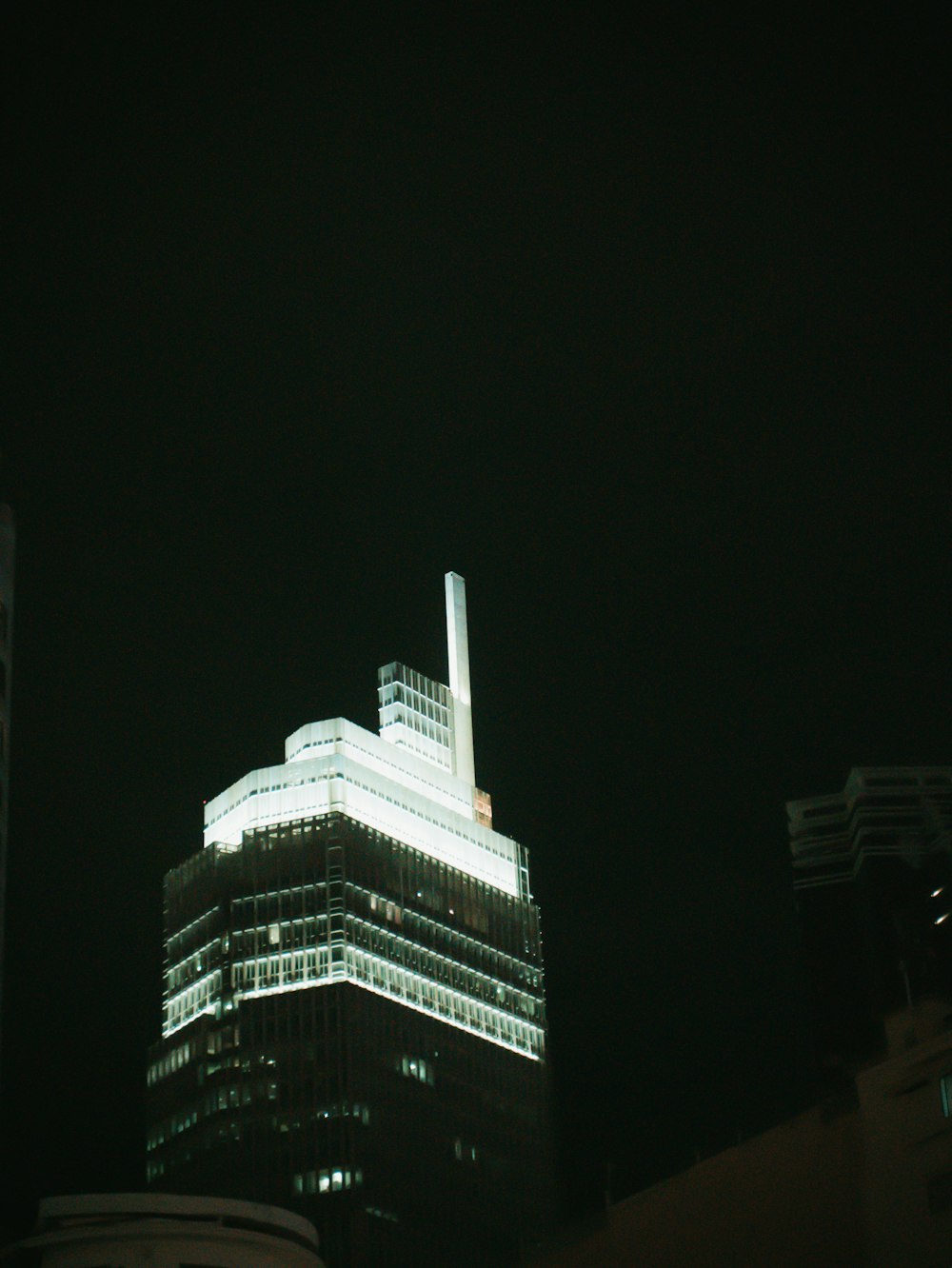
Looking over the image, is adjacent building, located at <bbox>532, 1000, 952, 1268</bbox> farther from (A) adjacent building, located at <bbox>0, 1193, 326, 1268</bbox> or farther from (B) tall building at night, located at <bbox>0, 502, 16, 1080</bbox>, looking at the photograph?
(B) tall building at night, located at <bbox>0, 502, 16, 1080</bbox>

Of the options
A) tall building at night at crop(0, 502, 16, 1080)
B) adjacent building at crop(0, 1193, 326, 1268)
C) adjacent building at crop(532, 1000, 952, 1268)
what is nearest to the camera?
adjacent building at crop(532, 1000, 952, 1268)

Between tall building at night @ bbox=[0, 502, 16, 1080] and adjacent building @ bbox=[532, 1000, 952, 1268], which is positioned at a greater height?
tall building at night @ bbox=[0, 502, 16, 1080]

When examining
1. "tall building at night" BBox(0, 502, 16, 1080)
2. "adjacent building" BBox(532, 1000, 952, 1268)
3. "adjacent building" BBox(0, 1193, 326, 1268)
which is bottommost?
"adjacent building" BBox(532, 1000, 952, 1268)

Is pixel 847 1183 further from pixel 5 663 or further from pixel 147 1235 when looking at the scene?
pixel 5 663

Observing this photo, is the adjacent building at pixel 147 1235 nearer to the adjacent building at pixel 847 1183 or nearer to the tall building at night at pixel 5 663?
the tall building at night at pixel 5 663

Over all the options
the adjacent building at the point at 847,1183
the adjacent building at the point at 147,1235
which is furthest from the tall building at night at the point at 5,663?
the adjacent building at the point at 847,1183

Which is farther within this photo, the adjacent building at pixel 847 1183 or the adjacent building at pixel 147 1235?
the adjacent building at pixel 147 1235

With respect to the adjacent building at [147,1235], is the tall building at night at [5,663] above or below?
above

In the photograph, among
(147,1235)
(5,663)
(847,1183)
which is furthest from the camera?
(5,663)

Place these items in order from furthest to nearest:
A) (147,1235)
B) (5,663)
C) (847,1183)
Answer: (5,663) → (147,1235) → (847,1183)

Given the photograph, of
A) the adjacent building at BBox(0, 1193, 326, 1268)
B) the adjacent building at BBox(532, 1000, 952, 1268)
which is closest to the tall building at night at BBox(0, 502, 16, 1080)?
the adjacent building at BBox(0, 1193, 326, 1268)

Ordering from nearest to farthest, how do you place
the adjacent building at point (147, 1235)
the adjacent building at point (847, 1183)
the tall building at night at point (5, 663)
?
1. the adjacent building at point (847, 1183)
2. the adjacent building at point (147, 1235)
3. the tall building at night at point (5, 663)

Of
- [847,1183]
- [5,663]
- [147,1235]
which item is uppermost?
[5,663]

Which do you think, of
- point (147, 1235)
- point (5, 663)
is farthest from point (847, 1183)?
point (5, 663)
